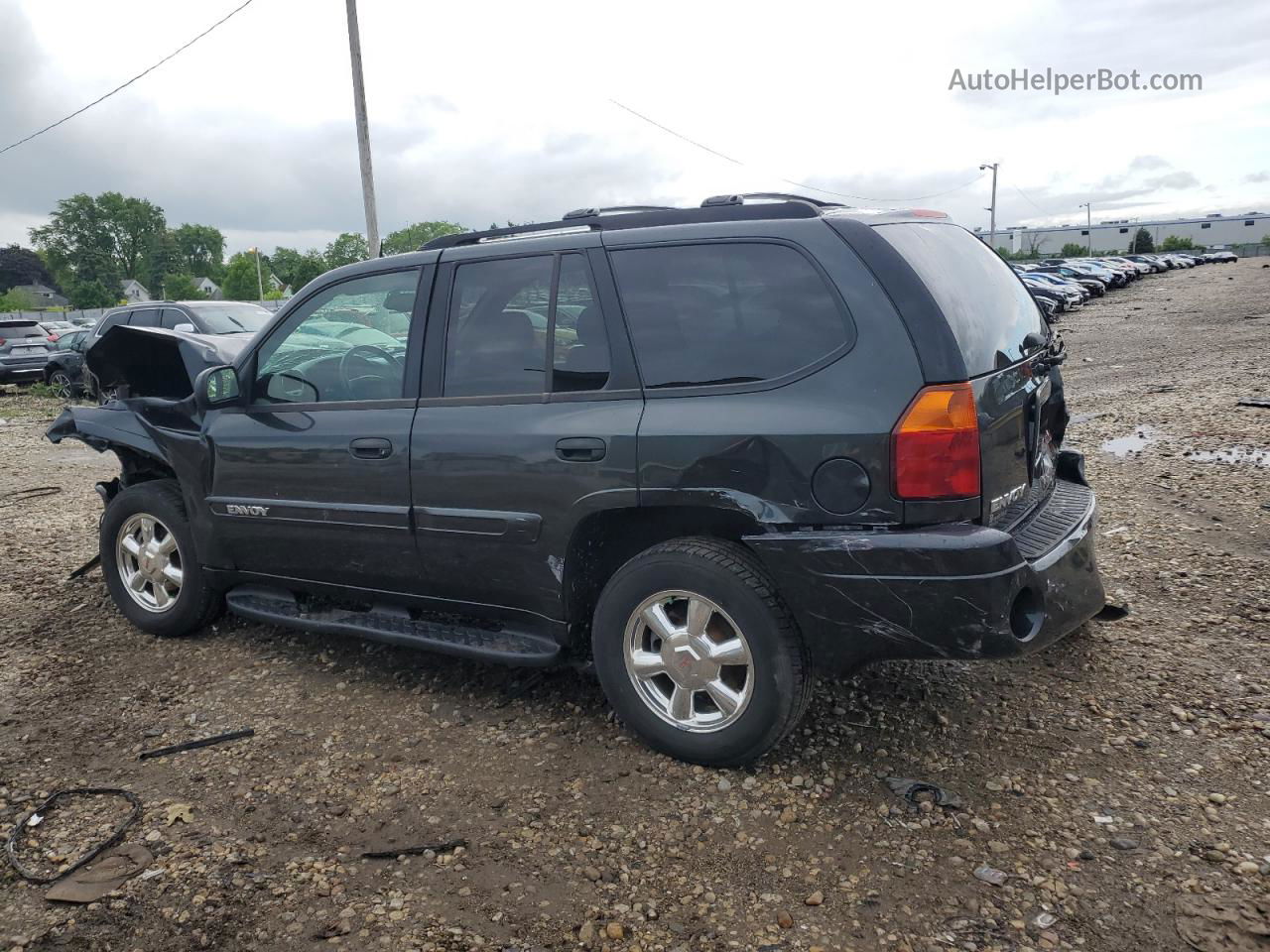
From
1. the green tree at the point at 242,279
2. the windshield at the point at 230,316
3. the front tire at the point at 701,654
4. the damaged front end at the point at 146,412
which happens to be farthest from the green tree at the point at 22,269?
the front tire at the point at 701,654

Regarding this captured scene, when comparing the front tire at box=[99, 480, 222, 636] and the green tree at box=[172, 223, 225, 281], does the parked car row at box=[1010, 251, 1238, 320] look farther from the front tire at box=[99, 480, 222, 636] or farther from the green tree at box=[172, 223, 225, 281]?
the green tree at box=[172, 223, 225, 281]

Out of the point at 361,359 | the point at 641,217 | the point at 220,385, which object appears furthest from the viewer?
the point at 220,385

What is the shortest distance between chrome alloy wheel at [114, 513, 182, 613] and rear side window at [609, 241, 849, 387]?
279cm

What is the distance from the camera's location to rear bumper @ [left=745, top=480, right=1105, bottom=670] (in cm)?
300

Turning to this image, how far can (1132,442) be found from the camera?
9.12 metres

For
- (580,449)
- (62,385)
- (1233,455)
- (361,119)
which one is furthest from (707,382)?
(62,385)

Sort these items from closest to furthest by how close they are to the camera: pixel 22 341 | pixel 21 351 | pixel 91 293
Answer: pixel 21 351, pixel 22 341, pixel 91 293

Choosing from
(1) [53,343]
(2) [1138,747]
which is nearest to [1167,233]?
(1) [53,343]

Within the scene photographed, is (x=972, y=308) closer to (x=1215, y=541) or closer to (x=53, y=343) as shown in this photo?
(x=1215, y=541)

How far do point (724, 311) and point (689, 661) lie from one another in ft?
3.92

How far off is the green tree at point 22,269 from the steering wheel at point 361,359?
12094 centimetres

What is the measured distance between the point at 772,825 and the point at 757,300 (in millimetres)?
1691

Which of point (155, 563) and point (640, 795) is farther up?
point (155, 563)

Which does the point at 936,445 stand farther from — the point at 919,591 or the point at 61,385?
the point at 61,385
